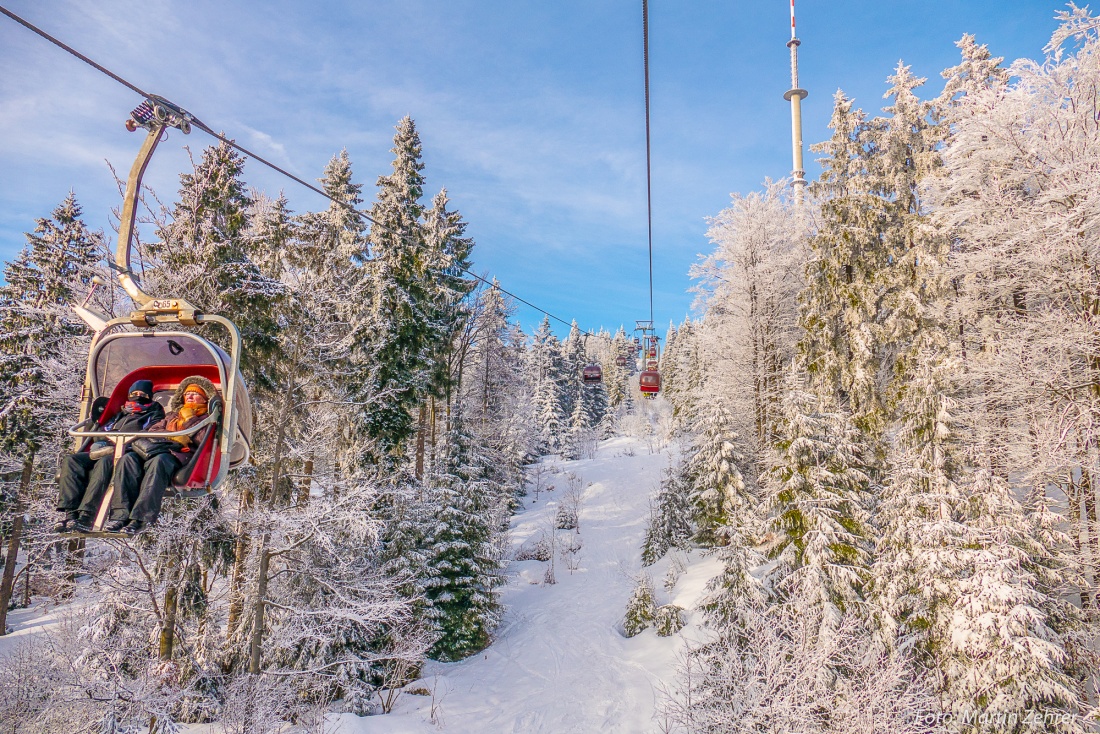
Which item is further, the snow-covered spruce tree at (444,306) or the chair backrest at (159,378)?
the snow-covered spruce tree at (444,306)

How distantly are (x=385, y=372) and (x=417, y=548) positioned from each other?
22.3ft

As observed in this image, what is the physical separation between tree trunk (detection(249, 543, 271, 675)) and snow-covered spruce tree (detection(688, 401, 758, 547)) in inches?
661

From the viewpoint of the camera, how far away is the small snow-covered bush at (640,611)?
68.2 feet

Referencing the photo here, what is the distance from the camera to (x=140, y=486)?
4.97 m

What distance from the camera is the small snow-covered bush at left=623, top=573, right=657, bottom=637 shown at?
2080 centimetres

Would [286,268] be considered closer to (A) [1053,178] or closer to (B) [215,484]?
(B) [215,484]

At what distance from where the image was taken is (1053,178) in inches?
460

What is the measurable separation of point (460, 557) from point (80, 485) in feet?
52.7

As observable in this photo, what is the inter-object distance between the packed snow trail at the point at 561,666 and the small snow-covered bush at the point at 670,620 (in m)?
0.26

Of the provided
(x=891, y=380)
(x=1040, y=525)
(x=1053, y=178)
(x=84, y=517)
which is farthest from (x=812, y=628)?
(x=84, y=517)

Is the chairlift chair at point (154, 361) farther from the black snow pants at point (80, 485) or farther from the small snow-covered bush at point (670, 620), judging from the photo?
the small snow-covered bush at point (670, 620)

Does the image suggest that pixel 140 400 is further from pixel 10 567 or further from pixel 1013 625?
pixel 10 567

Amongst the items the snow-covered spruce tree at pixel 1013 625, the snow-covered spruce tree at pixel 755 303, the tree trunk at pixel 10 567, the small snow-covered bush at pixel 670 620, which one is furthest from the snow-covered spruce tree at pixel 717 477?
the tree trunk at pixel 10 567

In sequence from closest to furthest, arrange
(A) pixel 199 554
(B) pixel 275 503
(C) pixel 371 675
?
(A) pixel 199 554 < (B) pixel 275 503 < (C) pixel 371 675
